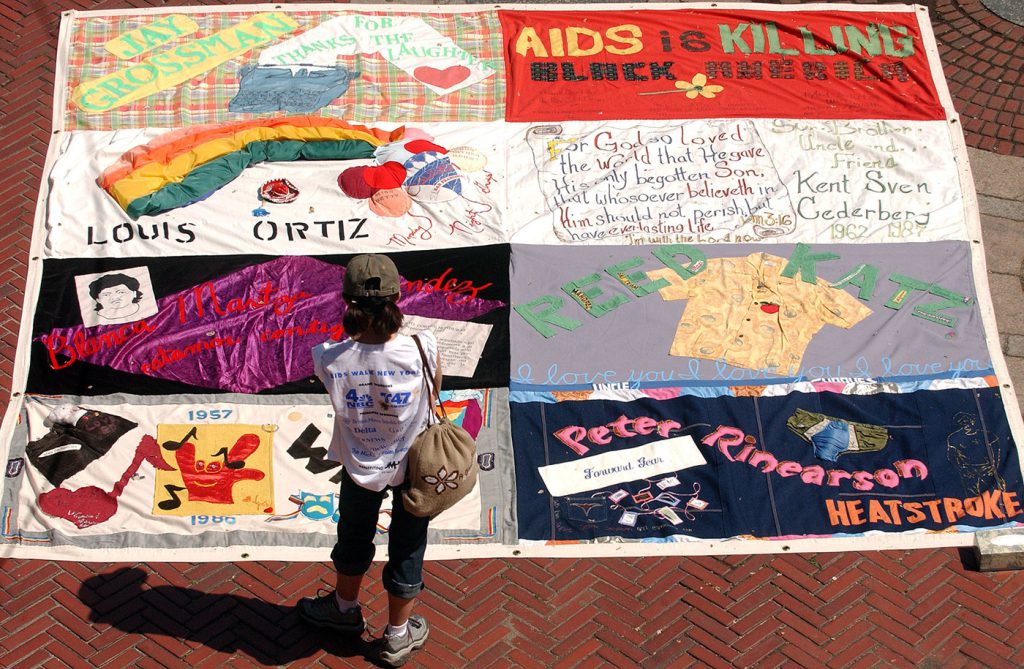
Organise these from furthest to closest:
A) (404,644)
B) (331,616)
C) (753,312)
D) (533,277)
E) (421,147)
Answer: (421,147)
(533,277)
(753,312)
(331,616)
(404,644)

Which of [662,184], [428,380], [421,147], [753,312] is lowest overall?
[428,380]

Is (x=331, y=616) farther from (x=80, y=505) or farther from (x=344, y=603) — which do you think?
(x=80, y=505)

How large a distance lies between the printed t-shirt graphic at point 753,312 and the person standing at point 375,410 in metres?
2.64

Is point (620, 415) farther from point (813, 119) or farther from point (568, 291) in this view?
point (813, 119)

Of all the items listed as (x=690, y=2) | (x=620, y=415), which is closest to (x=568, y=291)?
(x=620, y=415)

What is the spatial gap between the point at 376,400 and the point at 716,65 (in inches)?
193

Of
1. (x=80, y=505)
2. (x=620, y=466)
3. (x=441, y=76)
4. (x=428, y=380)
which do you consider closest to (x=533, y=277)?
(x=620, y=466)

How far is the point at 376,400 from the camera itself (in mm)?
4664

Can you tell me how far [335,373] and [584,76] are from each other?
4.46m

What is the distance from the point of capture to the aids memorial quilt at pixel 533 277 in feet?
21.0

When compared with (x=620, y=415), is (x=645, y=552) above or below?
below

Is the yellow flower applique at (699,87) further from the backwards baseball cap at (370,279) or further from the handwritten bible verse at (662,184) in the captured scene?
the backwards baseball cap at (370,279)

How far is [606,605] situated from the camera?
596 cm

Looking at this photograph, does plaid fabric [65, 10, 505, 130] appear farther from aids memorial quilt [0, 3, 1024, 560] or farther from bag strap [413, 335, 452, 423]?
bag strap [413, 335, 452, 423]
